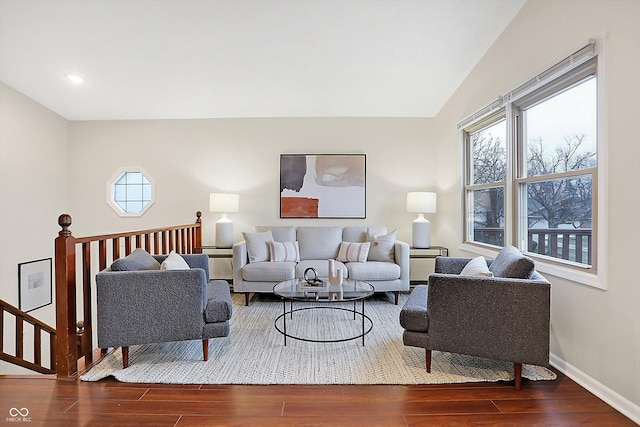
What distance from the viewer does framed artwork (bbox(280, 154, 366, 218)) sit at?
4879 mm

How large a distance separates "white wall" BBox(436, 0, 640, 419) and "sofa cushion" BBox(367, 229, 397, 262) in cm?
185

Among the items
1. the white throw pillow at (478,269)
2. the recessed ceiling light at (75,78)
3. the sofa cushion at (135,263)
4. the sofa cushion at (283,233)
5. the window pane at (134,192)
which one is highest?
the recessed ceiling light at (75,78)

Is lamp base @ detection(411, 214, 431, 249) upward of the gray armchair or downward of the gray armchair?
upward

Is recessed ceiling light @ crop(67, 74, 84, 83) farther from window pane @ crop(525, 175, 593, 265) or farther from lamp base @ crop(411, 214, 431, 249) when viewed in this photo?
window pane @ crop(525, 175, 593, 265)

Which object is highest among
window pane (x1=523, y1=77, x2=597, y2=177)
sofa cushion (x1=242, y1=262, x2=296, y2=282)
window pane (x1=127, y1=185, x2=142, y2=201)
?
window pane (x1=523, y1=77, x2=597, y2=177)

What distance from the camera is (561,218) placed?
2.53 m

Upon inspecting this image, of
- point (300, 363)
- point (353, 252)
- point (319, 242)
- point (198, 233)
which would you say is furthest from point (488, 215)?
point (198, 233)

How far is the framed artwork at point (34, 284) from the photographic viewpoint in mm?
4148

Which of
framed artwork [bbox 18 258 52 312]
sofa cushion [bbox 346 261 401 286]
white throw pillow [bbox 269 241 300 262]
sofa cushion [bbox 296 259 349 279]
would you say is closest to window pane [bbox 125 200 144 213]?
framed artwork [bbox 18 258 52 312]

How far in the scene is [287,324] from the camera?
3.18 metres

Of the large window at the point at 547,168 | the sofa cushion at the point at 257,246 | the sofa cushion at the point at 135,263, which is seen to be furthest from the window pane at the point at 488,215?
the sofa cushion at the point at 135,263

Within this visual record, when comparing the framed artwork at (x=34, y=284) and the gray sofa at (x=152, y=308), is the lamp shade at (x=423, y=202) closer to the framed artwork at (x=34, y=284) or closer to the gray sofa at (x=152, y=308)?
the gray sofa at (x=152, y=308)

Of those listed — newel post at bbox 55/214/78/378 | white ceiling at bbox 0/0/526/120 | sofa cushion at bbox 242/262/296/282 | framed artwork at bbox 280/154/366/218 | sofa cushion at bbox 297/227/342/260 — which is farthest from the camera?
framed artwork at bbox 280/154/366/218

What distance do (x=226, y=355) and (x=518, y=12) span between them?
11.9 feet
